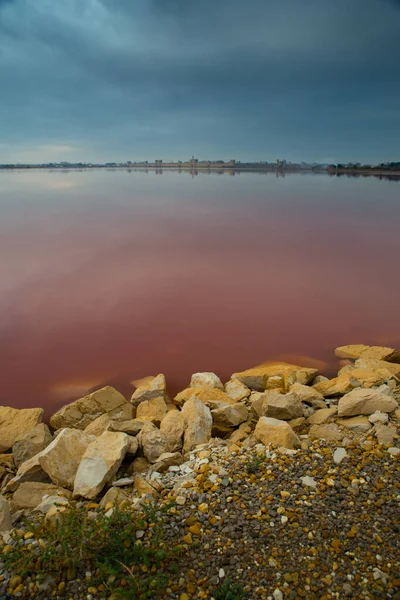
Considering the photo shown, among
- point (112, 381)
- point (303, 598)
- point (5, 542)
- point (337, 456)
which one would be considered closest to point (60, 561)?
point (5, 542)

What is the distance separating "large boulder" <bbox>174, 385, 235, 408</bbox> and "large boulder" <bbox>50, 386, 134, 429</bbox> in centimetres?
99

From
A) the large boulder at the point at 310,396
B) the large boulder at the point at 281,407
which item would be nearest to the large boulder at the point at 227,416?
the large boulder at the point at 281,407

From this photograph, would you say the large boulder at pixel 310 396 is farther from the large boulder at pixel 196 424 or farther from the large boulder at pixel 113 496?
the large boulder at pixel 113 496

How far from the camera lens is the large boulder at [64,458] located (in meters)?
5.04

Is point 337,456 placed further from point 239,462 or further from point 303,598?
point 303,598

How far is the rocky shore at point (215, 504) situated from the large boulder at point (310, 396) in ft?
0.07

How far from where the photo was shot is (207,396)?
22.8 feet

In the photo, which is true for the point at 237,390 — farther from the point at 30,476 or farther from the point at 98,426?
the point at 30,476

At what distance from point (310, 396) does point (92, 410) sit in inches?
147

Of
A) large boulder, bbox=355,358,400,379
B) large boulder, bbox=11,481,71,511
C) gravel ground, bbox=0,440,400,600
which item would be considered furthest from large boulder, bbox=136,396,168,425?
large boulder, bbox=355,358,400,379

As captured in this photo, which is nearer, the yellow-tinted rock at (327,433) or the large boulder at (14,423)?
the yellow-tinted rock at (327,433)

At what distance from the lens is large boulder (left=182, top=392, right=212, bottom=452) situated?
5.55m

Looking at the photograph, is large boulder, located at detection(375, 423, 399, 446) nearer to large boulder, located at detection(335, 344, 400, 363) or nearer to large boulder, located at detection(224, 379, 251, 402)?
large boulder, located at detection(224, 379, 251, 402)

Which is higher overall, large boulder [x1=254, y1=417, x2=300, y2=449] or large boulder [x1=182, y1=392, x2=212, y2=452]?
large boulder [x1=254, y1=417, x2=300, y2=449]
